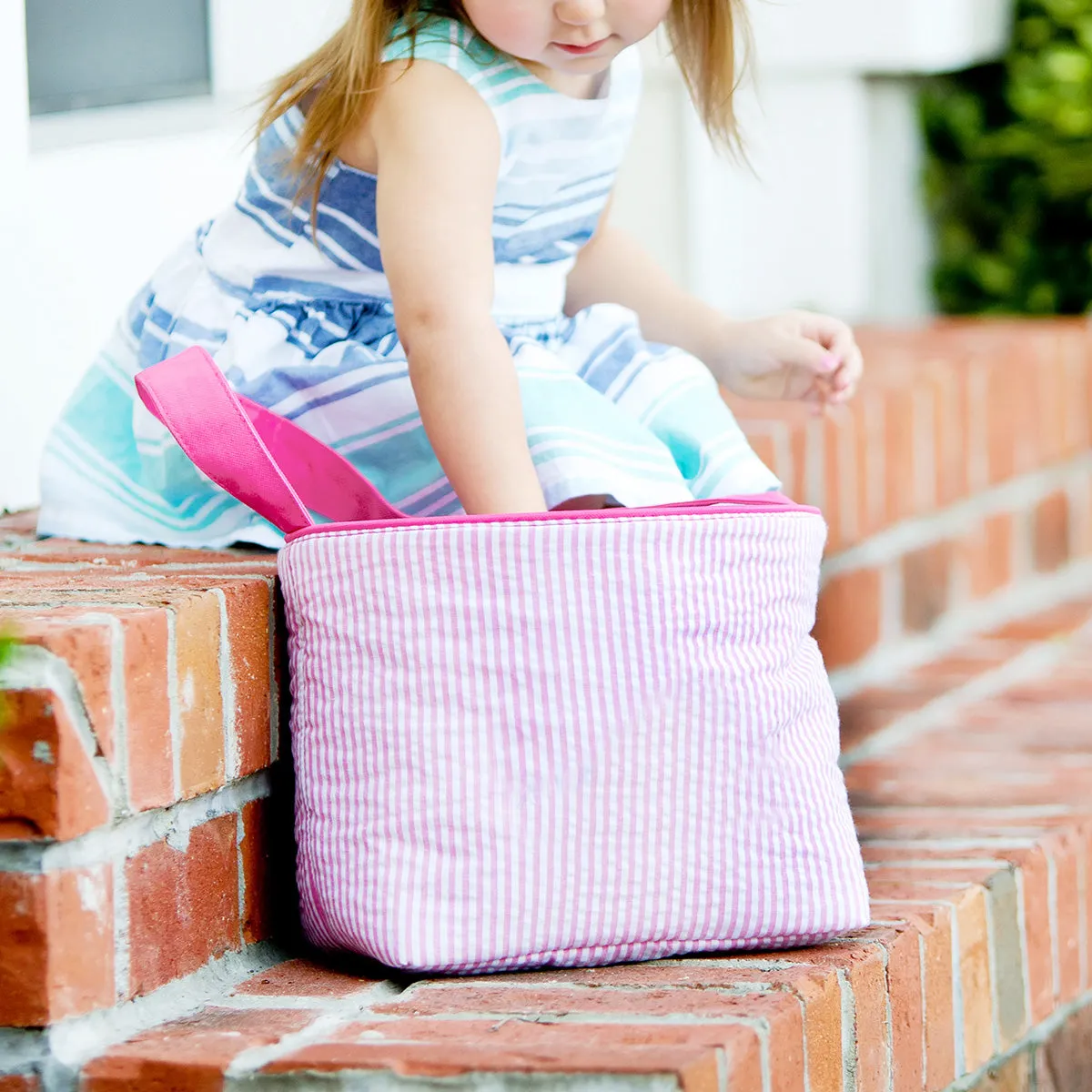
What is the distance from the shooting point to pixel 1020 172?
11.6 ft

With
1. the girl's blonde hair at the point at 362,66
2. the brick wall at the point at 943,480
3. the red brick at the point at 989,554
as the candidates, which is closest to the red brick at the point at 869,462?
the brick wall at the point at 943,480

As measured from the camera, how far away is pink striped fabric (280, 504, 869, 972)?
1091 millimetres

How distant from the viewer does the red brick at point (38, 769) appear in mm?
978

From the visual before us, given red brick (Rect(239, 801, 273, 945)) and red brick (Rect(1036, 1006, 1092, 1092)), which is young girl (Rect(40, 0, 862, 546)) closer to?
red brick (Rect(239, 801, 273, 945))

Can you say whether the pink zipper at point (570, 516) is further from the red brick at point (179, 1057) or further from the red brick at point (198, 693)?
the red brick at point (179, 1057)

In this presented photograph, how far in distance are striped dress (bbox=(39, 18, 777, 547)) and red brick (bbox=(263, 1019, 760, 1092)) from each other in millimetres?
469

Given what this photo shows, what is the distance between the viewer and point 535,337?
1.52 metres

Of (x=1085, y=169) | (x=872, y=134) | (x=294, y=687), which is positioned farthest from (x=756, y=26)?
(x=294, y=687)

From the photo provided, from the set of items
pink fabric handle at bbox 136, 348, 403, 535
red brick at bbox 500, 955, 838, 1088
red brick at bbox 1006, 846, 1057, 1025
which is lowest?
red brick at bbox 1006, 846, 1057, 1025

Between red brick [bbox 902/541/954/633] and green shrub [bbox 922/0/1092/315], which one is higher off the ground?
green shrub [bbox 922/0/1092/315]

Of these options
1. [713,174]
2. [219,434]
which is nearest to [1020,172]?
[713,174]

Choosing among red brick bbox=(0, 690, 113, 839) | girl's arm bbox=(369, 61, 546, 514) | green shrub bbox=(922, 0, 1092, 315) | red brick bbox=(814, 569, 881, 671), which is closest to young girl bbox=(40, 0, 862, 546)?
girl's arm bbox=(369, 61, 546, 514)

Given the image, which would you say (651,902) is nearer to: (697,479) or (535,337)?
(697,479)

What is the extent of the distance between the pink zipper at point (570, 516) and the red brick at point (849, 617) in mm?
1112
